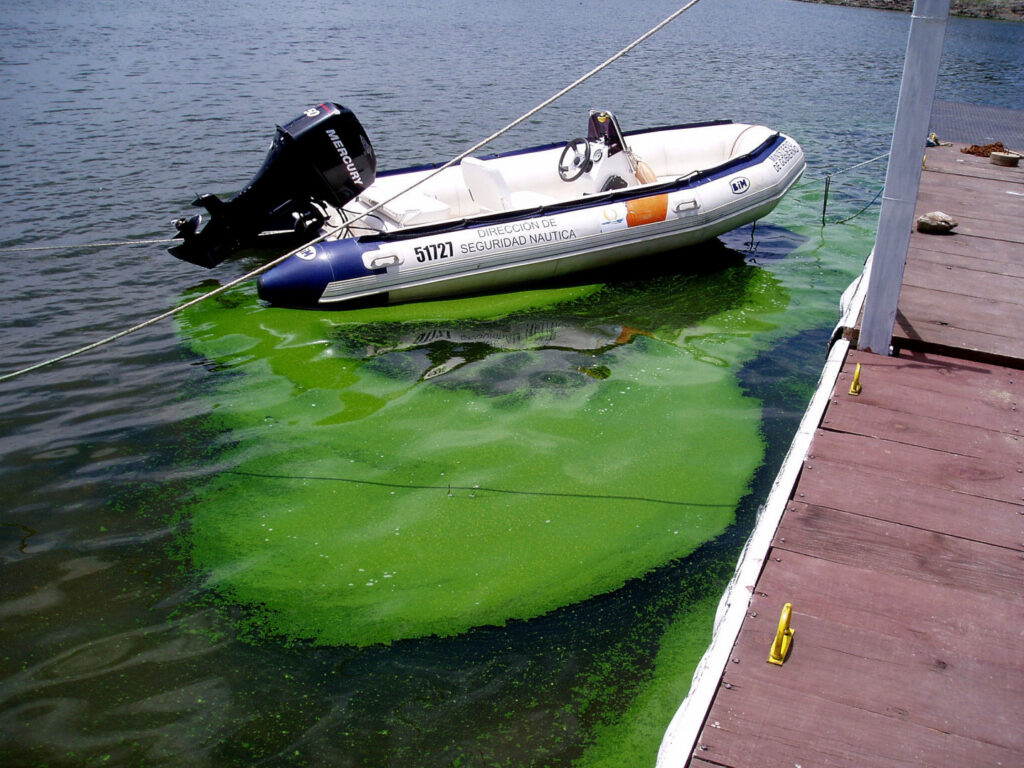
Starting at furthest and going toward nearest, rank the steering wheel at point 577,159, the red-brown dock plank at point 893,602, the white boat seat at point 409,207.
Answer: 1. the steering wheel at point 577,159
2. the white boat seat at point 409,207
3. the red-brown dock plank at point 893,602

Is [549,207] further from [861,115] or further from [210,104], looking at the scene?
[861,115]

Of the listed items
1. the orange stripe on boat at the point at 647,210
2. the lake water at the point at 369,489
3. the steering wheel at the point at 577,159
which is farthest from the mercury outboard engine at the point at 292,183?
the orange stripe on boat at the point at 647,210

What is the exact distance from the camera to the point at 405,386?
6.22 meters

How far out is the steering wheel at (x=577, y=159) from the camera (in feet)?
28.6

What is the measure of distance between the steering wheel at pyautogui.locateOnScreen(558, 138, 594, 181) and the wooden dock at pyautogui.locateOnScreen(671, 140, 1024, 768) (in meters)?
4.52

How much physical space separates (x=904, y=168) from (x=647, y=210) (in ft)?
13.1

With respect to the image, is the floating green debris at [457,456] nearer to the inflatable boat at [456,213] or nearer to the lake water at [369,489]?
the lake water at [369,489]

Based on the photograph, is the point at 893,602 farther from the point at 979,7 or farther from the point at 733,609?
the point at 979,7

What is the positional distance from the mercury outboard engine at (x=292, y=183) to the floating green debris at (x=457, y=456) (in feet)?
2.32

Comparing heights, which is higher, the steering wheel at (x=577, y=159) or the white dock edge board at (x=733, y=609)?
the steering wheel at (x=577, y=159)

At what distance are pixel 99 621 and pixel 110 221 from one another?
714 cm

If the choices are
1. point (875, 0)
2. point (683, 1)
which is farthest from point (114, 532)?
point (875, 0)

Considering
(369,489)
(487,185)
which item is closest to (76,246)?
(487,185)

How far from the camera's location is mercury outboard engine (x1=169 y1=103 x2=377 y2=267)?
7.48 metres
